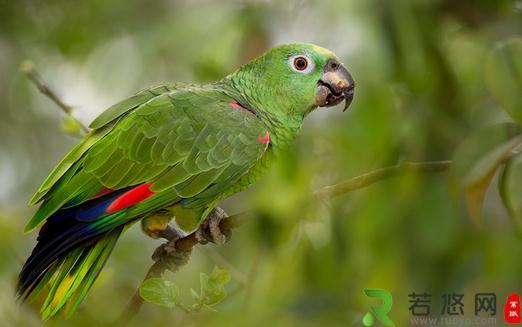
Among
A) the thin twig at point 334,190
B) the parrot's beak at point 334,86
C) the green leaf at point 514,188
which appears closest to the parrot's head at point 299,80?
the parrot's beak at point 334,86

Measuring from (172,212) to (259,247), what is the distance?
13 cm

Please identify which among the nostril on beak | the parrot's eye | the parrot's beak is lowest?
the nostril on beak

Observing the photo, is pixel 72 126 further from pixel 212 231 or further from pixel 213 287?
pixel 213 287

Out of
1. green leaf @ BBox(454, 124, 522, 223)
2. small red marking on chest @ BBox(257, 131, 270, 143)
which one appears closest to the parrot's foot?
small red marking on chest @ BBox(257, 131, 270, 143)

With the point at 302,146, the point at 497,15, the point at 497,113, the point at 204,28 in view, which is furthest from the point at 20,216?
the point at 497,15

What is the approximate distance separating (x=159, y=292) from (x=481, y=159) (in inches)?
15.8

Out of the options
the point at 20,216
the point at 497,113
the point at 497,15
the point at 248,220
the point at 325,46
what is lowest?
the point at 248,220

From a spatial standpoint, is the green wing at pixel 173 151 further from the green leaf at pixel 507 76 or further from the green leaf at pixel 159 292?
the green leaf at pixel 507 76

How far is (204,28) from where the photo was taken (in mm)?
1328

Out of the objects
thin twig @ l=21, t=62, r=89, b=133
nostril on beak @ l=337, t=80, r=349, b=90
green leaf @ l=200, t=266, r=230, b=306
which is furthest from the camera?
nostril on beak @ l=337, t=80, r=349, b=90

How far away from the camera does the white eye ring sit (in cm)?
100

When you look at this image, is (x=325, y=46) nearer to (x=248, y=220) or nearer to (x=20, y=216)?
(x=248, y=220)

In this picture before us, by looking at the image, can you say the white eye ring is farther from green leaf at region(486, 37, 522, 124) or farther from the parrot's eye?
green leaf at region(486, 37, 522, 124)

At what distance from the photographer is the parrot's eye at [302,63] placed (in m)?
1.00
